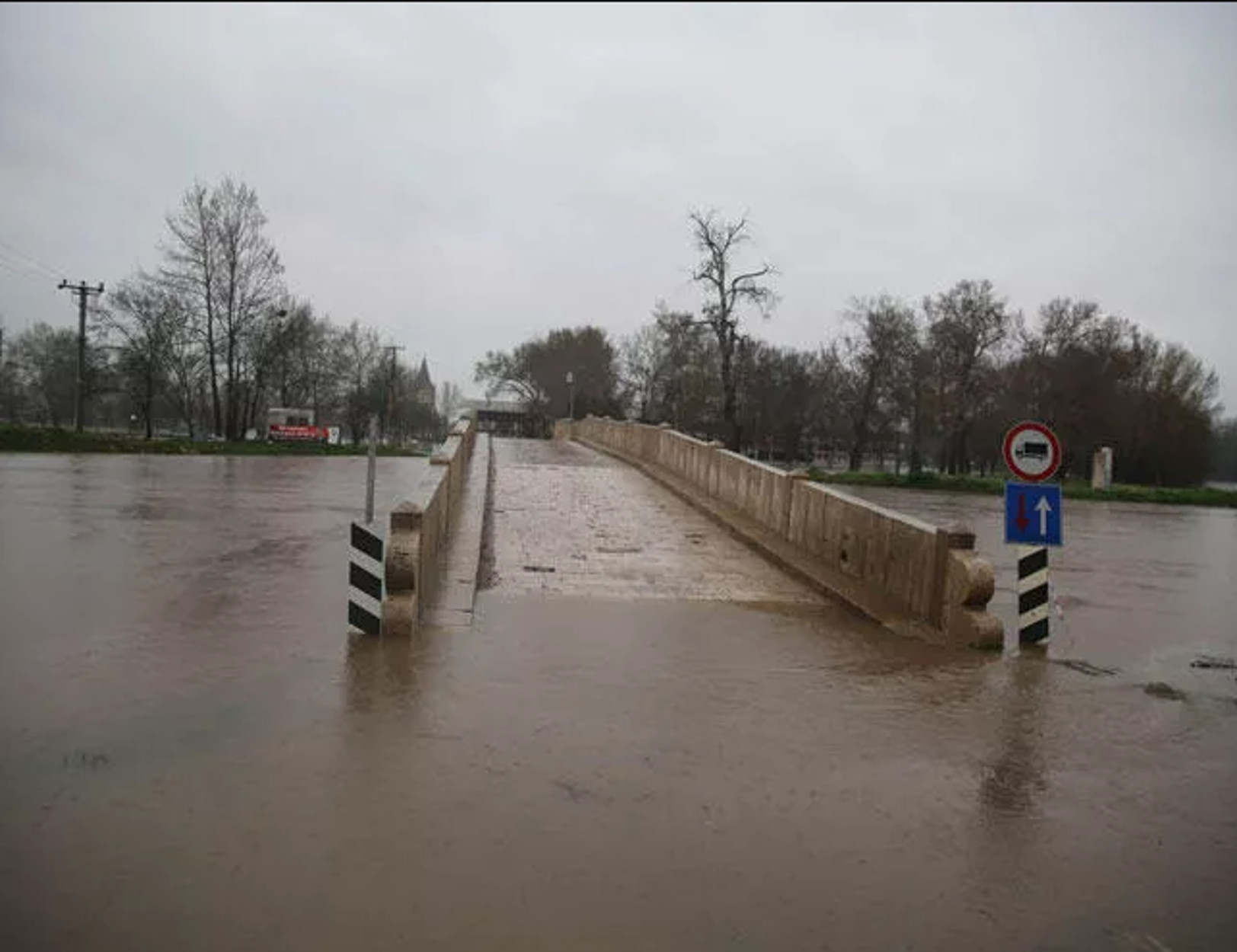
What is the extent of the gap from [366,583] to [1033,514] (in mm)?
6321

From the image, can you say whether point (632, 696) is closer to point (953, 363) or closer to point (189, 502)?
point (189, 502)

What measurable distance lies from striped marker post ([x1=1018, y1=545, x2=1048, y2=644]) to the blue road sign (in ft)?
0.36

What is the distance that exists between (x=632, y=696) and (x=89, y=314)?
50418 millimetres

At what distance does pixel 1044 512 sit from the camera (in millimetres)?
9188

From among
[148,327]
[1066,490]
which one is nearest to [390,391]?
[148,327]

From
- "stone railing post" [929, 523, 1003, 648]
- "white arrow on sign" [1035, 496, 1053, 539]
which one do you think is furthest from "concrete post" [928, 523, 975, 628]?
"white arrow on sign" [1035, 496, 1053, 539]

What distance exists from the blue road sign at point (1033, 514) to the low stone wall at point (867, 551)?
1.40 ft

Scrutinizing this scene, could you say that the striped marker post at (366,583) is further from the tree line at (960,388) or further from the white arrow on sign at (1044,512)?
the tree line at (960,388)

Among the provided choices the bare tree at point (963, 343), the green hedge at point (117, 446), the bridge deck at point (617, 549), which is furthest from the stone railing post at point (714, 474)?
the bare tree at point (963, 343)

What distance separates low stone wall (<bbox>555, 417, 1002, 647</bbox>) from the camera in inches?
359

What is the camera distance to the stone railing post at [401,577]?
8.35 meters

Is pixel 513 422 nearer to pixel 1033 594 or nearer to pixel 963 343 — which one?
pixel 963 343

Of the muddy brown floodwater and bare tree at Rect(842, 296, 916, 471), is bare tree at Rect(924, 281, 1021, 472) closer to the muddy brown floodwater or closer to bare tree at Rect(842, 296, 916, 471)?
bare tree at Rect(842, 296, 916, 471)

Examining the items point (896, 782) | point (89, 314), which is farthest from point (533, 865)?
point (89, 314)
